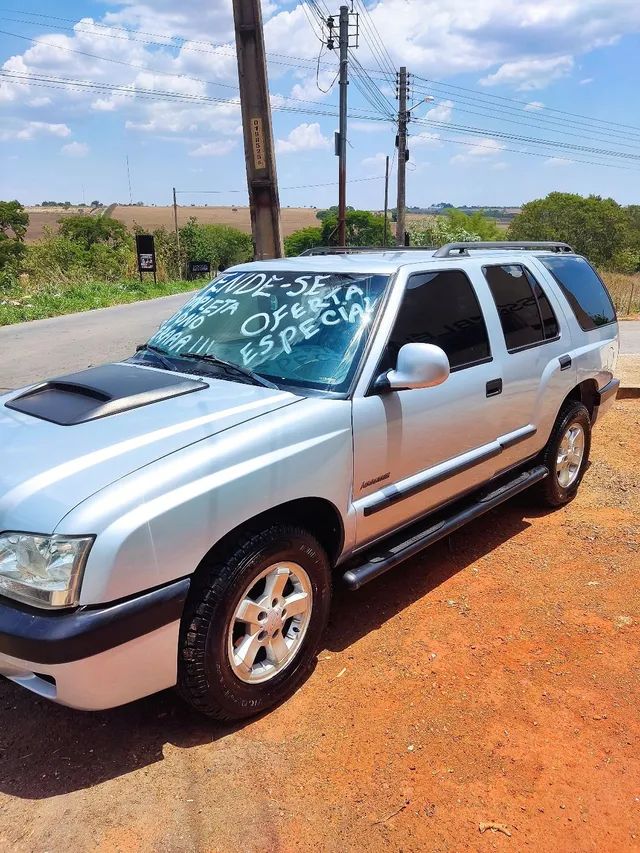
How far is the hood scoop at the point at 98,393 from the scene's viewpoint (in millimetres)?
2830

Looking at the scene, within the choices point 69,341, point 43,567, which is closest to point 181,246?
point 69,341

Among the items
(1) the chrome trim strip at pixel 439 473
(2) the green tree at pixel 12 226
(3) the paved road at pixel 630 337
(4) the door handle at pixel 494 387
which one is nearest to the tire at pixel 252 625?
(1) the chrome trim strip at pixel 439 473

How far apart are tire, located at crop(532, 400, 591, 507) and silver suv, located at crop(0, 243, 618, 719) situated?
17 cm

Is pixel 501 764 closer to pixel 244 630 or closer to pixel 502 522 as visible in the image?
pixel 244 630

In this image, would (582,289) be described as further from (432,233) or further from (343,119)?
(432,233)

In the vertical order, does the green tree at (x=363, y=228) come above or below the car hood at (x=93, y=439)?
above

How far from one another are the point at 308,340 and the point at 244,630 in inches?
55.7

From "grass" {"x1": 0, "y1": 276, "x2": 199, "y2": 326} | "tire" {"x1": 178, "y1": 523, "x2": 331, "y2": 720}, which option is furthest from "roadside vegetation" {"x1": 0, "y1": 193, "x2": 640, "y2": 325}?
"tire" {"x1": 178, "y1": 523, "x2": 331, "y2": 720}

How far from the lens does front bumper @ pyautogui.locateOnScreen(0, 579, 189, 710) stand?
2143 millimetres

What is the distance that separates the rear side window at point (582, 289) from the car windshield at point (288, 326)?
199 cm

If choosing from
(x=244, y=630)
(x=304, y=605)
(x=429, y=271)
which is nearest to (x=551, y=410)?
(x=429, y=271)

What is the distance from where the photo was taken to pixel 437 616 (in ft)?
11.6

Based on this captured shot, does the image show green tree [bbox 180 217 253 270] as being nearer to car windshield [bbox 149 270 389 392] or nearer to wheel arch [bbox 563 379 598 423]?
wheel arch [bbox 563 379 598 423]

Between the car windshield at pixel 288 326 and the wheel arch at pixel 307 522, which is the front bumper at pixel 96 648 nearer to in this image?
the wheel arch at pixel 307 522
